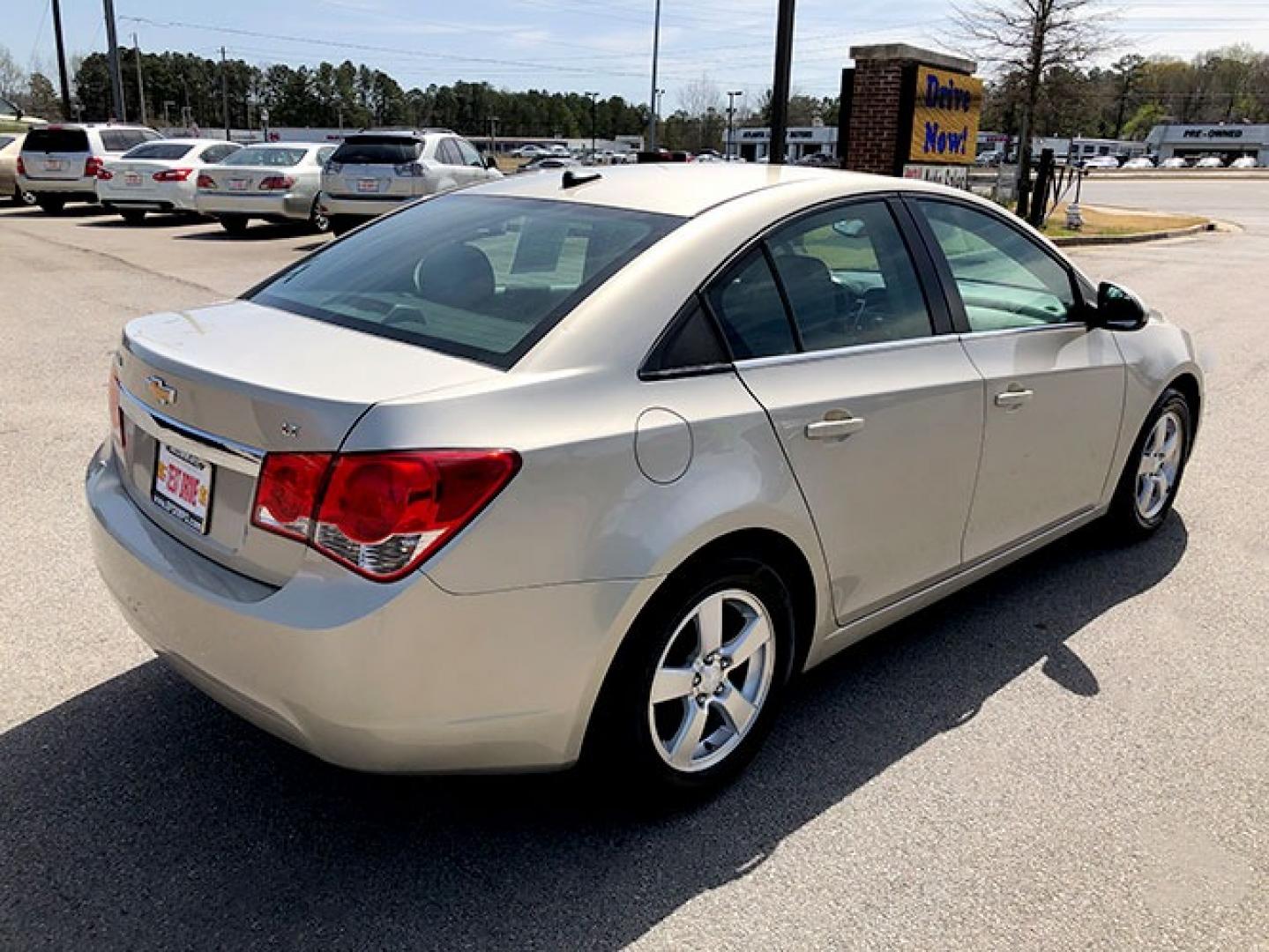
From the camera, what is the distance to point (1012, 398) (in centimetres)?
350

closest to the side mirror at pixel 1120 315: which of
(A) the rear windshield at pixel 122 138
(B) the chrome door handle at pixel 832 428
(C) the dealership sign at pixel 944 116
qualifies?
(B) the chrome door handle at pixel 832 428

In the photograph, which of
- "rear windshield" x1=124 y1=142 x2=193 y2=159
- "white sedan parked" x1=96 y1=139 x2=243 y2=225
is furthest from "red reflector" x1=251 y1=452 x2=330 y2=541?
"rear windshield" x1=124 y1=142 x2=193 y2=159

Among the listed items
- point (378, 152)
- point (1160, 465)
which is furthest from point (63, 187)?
point (1160, 465)

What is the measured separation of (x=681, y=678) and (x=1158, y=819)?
1344mm

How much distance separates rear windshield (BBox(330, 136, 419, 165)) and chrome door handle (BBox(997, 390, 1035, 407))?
1276cm

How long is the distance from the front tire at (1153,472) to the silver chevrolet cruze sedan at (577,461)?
984 mm

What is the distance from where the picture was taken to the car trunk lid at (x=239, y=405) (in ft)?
7.32

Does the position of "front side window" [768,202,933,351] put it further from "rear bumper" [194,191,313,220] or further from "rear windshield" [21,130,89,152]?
"rear windshield" [21,130,89,152]

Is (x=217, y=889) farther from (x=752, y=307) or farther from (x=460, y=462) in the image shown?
(x=752, y=307)

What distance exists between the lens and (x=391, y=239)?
131 inches

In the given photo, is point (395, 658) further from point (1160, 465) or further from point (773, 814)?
point (1160, 465)

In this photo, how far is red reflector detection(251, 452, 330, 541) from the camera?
2172mm

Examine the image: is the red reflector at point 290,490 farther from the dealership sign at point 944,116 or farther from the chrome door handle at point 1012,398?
the dealership sign at point 944,116

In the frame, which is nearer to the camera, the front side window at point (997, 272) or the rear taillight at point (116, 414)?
the rear taillight at point (116, 414)
